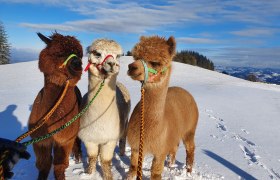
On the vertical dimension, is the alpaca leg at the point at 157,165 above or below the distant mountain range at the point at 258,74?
above

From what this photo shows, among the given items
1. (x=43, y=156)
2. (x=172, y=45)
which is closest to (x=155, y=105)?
(x=172, y=45)

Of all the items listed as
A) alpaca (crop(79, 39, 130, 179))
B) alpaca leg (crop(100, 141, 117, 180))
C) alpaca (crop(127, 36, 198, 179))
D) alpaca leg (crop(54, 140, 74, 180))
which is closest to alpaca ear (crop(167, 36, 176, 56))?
alpaca (crop(127, 36, 198, 179))

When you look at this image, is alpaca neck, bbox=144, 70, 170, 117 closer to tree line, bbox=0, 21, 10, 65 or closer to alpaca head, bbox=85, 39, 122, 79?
alpaca head, bbox=85, 39, 122, 79

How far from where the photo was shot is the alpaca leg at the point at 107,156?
3519 mm

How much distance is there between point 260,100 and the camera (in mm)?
12172

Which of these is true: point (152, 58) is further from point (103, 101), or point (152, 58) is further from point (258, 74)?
point (258, 74)

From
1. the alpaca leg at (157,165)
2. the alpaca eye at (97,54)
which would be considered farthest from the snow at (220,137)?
the alpaca eye at (97,54)

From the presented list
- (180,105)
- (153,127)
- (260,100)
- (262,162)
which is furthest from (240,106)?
(153,127)

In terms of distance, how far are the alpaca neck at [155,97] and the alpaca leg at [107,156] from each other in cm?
80

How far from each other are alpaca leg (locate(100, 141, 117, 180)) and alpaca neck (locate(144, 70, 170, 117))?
2.62 ft

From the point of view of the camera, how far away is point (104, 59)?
322 cm

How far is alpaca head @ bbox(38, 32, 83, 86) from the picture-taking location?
2.83 m

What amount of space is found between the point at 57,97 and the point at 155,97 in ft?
3.34

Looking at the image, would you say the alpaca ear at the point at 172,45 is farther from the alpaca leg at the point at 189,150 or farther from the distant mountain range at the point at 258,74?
the distant mountain range at the point at 258,74
